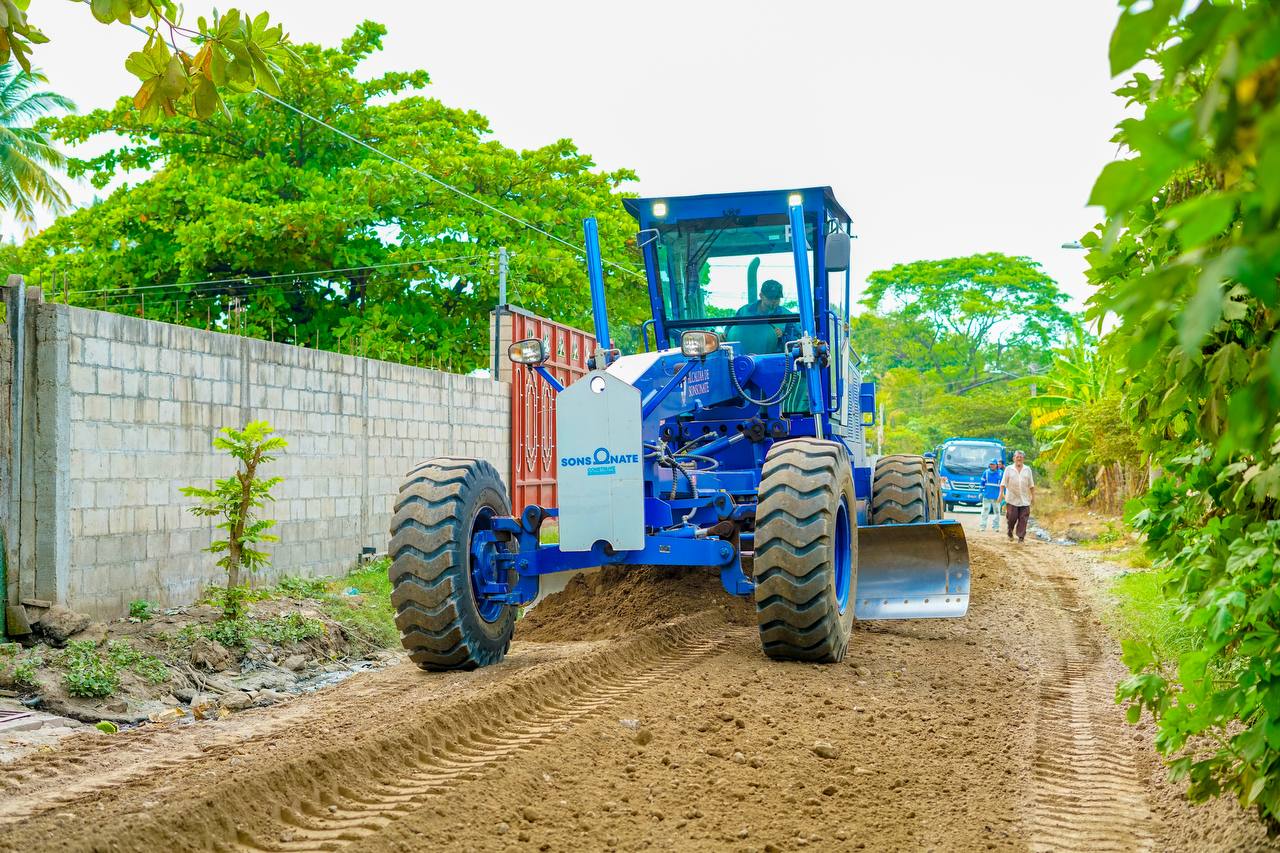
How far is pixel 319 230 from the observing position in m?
21.3

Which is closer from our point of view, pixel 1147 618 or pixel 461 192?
pixel 1147 618

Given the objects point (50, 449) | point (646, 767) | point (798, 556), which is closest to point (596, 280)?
point (798, 556)

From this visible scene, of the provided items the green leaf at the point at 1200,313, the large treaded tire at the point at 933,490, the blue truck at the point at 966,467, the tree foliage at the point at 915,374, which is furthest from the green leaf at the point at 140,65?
the tree foliage at the point at 915,374

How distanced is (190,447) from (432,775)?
5.54 m

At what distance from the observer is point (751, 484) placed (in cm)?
771

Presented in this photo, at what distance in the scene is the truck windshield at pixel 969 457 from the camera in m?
28.2

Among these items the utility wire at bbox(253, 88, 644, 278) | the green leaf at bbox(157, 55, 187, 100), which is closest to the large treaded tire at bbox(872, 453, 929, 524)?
the green leaf at bbox(157, 55, 187, 100)

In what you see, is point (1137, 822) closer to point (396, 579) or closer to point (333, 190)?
point (396, 579)

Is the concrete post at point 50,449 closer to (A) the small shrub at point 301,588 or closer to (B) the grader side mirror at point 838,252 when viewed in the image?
(A) the small shrub at point 301,588

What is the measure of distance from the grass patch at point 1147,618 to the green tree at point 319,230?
44.0 feet

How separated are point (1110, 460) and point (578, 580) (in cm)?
1447

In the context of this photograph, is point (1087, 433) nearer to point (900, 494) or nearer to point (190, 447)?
point (900, 494)

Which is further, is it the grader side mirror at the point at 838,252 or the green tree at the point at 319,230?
the green tree at the point at 319,230

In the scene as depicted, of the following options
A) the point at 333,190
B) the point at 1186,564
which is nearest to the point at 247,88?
the point at 1186,564
